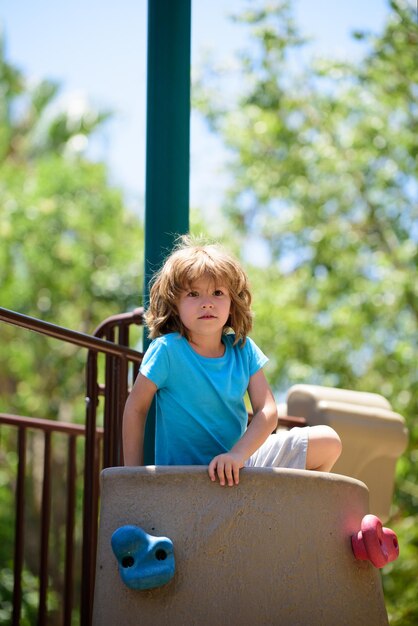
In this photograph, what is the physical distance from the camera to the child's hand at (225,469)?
2.64 meters

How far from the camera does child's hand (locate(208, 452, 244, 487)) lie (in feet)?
8.66

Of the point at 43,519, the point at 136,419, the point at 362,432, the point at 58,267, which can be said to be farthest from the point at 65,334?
the point at 58,267

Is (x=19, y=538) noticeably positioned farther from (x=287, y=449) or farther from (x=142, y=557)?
(x=142, y=557)

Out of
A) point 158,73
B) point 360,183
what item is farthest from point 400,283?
point 158,73

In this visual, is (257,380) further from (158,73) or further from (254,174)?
(254,174)

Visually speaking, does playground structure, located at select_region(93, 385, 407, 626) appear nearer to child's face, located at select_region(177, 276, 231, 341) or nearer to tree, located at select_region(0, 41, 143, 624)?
child's face, located at select_region(177, 276, 231, 341)

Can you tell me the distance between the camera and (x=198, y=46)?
15000mm

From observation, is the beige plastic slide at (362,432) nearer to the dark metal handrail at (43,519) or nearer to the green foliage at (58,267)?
the dark metal handrail at (43,519)

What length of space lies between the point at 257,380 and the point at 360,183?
31.3 feet

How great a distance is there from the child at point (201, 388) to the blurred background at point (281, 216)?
6607 millimetres

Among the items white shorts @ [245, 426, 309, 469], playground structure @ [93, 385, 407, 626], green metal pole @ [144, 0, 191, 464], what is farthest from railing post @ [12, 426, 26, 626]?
playground structure @ [93, 385, 407, 626]

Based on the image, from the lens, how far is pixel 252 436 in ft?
9.35

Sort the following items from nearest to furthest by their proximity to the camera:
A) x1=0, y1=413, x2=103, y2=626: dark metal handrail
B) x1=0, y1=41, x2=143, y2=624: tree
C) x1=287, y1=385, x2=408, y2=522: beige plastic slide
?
1. x1=0, y1=413, x2=103, y2=626: dark metal handrail
2. x1=287, y1=385, x2=408, y2=522: beige plastic slide
3. x1=0, y1=41, x2=143, y2=624: tree

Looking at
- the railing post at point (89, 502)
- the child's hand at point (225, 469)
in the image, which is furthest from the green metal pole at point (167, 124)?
the child's hand at point (225, 469)
